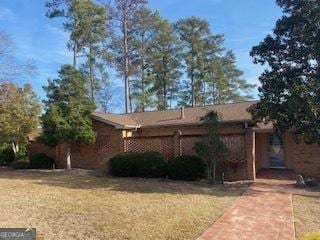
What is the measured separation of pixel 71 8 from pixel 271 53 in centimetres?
2096

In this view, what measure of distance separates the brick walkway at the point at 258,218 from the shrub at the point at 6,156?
61.5 feet

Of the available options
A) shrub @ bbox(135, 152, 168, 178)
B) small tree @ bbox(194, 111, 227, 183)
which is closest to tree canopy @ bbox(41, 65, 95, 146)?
shrub @ bbox(135, 152, 168, 178)

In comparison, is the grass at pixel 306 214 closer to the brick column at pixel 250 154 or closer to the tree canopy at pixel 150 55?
the brick column at pixel 250 154

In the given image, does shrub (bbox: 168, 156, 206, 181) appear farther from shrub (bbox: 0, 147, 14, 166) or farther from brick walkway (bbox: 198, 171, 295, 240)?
shrub (bbox: 0, 147, 14, 166)

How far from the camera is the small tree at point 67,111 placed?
2197cm

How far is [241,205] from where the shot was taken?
12.1 meters

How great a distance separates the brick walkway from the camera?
29.7 feet

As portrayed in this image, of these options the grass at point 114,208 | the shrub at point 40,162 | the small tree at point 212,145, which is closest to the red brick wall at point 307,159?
the small tree at point 212,145

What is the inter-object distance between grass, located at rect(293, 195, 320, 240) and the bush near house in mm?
A: 6592

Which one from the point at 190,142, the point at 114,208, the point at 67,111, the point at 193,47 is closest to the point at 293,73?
the point at 190,142

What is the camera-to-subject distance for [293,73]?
1630 centimetres

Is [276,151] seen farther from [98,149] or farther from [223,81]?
[223,81]

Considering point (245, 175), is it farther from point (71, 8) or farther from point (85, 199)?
point (71, 8)

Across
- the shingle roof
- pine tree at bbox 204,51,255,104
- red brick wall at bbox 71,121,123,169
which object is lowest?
red brick wall at bbox 71,121,123,169
